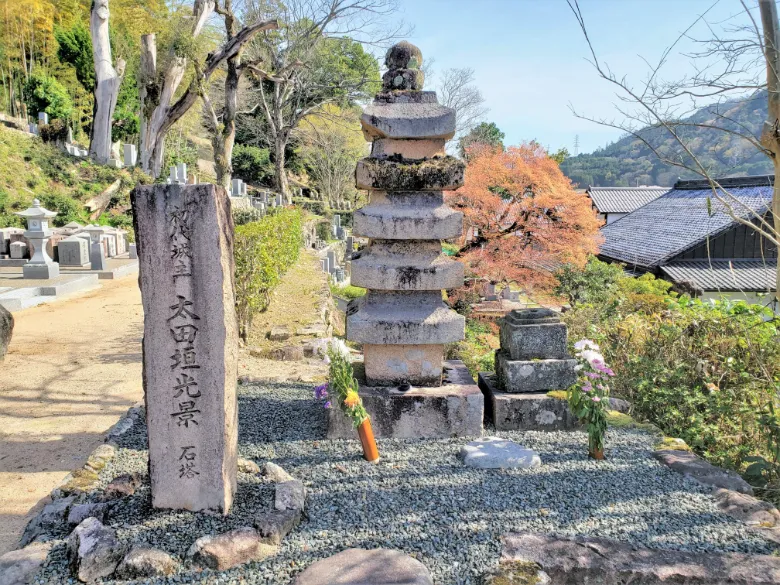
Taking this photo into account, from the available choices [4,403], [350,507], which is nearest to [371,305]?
[350,507]

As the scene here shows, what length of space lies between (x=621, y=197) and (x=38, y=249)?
94.0 feet

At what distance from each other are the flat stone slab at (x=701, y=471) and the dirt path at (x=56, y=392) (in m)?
4.38

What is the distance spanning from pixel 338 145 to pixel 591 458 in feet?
89.2

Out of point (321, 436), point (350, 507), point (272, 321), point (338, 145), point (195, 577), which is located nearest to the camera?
point (195, 577)

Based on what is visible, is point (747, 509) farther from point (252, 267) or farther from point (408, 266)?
point (252, 267)

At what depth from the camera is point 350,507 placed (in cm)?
313

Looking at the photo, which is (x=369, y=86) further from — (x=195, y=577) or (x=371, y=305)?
(x=195, y=577)

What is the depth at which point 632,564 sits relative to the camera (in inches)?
101

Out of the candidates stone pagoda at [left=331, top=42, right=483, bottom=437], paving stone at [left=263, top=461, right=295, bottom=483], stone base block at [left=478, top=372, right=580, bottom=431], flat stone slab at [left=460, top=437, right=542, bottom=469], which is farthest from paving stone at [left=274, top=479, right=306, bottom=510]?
stone base block at [left=478, top=372, right=580, bottom=431]

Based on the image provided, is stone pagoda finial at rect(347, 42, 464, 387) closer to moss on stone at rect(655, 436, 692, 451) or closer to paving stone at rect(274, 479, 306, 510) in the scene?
paving stone at rect(274, 479, 306, 510)

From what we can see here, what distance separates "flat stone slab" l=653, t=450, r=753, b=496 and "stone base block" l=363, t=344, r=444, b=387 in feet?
5.81

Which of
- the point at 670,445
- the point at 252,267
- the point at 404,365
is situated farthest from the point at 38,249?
the point at 670,445

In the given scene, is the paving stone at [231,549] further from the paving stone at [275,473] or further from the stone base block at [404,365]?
the stone base block at [404,365]

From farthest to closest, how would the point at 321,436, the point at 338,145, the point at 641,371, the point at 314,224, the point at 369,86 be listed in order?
the point at 338,145 < the point at 369,86 < the point at 314,224 < the point at 641,371 < the point at 321,436
